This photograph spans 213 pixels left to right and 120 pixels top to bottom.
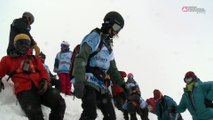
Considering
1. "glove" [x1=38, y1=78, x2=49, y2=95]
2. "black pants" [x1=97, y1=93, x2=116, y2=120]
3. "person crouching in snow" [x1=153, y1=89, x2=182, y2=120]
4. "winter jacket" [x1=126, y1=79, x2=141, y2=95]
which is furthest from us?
"winter jacket" [x1=126, y1=79, x2=141, y2=95]

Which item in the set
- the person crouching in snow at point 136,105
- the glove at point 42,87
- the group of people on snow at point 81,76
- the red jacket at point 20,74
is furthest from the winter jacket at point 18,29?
the person crouching in snow at point 136,105

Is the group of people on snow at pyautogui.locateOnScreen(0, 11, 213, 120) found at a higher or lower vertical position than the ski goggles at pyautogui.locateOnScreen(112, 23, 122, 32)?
lower

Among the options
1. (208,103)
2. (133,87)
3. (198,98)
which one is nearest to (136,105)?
(133,87)

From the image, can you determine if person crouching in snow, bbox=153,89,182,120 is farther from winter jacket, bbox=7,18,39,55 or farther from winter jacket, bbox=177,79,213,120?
winter jacket, bbox=7,18,39,55

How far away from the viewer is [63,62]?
449 inches

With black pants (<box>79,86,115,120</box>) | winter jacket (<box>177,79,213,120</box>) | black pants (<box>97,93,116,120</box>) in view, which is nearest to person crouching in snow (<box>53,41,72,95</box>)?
winter jacket (<box>177,79,213,120</box>)

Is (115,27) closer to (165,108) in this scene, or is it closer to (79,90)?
(79,90)

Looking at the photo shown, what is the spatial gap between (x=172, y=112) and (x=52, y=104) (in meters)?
4.94

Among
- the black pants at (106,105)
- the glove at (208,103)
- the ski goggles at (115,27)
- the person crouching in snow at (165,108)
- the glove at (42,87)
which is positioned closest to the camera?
the black pants at (106,105)

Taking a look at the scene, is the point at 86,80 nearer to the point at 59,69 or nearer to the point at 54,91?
the point at 54,91

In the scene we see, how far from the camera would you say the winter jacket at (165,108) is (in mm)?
10108

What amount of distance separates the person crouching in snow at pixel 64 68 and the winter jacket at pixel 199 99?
437 centimetres

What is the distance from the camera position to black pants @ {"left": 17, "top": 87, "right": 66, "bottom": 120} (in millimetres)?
5391

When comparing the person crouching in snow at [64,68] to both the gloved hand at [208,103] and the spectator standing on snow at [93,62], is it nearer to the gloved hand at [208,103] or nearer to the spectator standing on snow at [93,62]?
the gloved hand at [208,103]
